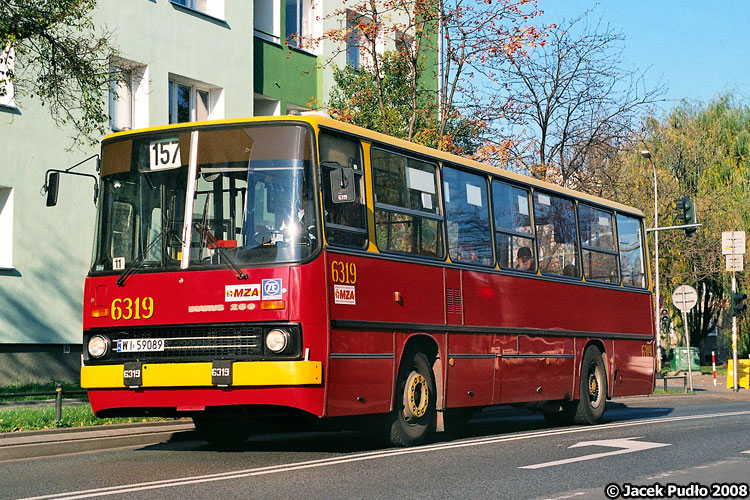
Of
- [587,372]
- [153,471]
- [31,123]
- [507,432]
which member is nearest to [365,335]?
[153,471]

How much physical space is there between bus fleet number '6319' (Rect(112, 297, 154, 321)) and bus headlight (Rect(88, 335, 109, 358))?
25 centimetres

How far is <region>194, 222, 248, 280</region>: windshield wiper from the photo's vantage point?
10.4 meters

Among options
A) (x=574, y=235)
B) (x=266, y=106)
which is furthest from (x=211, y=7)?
(x=574, y=235)

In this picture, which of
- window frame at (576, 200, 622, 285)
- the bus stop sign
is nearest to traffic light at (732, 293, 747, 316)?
the bus stop sign

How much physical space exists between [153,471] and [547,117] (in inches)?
903

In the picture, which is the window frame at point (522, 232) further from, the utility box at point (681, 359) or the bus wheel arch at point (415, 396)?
the utility box at point (681, 359)

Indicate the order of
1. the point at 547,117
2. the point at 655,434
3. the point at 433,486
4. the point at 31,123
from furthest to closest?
the point at 547,117, the point at 31,123, the point at 655,434, the point at 433,486

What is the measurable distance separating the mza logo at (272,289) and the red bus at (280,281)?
0.04 feet

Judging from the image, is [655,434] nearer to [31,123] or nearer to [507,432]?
[507,432]

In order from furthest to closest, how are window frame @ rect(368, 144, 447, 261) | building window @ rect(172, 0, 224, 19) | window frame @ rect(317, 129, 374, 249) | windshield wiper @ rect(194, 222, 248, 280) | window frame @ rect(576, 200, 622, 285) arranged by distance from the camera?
building window @ rect(172, 0, 224, 19) < window frame @ rect(576, 200, 622, 285) < window frame @ rect(368, 144, 447, 261) < window frame @ rect(317, 129, 374, 249) < windshield wiper @ rect(194, 222, 248, 280)

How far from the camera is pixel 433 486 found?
28.3 ft

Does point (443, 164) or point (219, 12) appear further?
point (219, 12)

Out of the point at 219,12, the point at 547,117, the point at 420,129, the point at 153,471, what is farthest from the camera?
the point at 547,117

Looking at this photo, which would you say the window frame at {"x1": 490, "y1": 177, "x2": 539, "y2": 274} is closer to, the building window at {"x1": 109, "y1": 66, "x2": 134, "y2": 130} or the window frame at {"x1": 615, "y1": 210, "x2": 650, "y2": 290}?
the window frame at {"x1": 615, "y1": 210, "x2": 650, "y2": 290}
